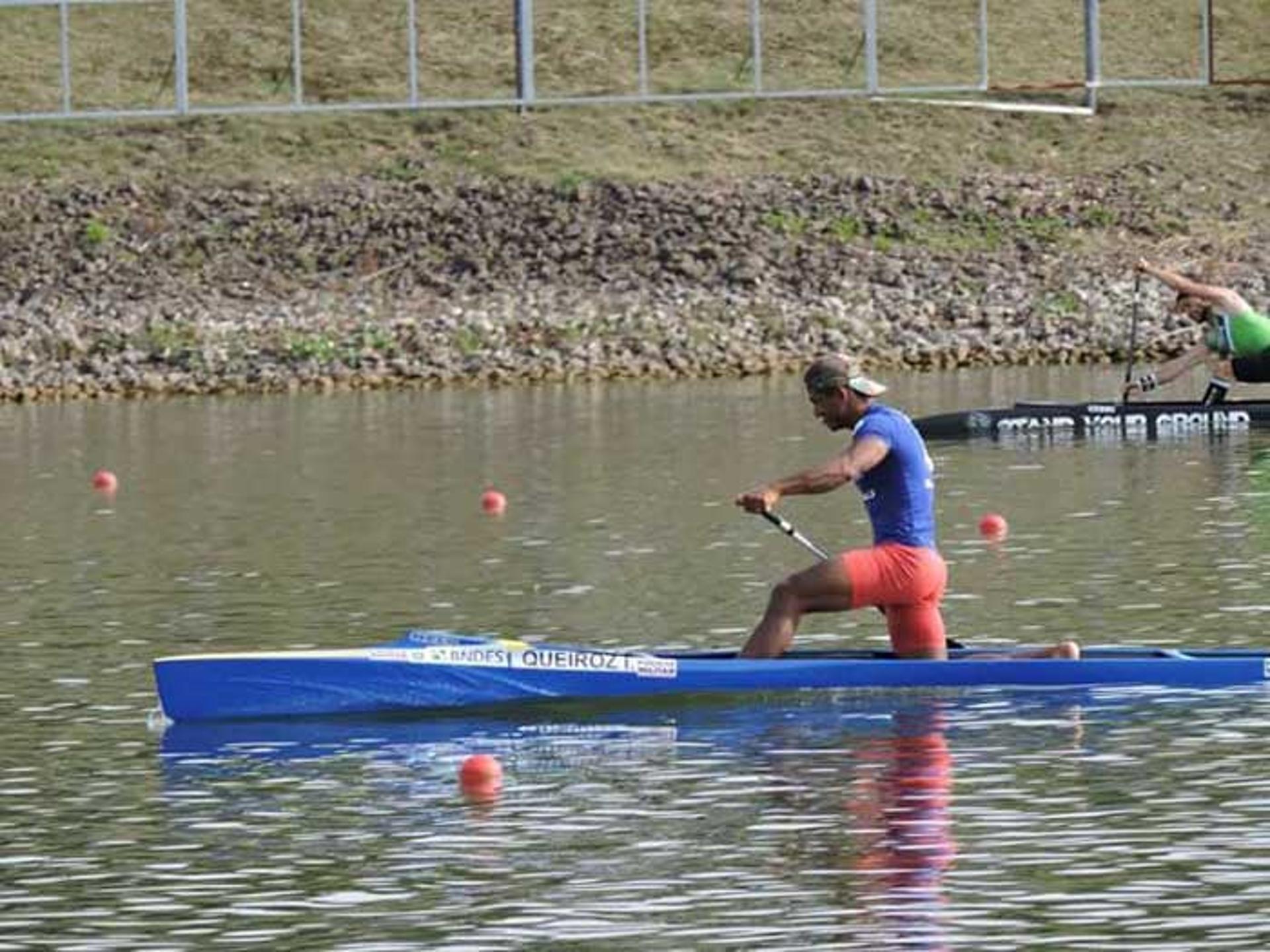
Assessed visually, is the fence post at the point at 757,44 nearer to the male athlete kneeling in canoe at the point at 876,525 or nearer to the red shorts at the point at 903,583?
the male athlete kneeling in canoe at the point at 876,525

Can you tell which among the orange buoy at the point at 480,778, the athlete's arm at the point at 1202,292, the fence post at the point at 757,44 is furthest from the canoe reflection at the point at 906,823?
the fence post at the point at 757,44

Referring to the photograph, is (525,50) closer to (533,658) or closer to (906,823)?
(533,658)

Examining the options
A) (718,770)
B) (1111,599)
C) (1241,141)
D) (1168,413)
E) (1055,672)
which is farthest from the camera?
(1241,141)

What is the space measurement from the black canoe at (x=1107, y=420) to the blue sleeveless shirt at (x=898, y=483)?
1842 cm

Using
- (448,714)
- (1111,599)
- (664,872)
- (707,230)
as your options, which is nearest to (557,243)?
(707,230)

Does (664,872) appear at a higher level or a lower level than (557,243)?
lower

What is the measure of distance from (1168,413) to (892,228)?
57.5 feet

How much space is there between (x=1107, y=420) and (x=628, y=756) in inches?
801

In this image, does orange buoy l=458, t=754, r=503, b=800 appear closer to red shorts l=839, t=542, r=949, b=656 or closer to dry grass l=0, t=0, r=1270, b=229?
red shorts l=839, t=542, r=949, b=656

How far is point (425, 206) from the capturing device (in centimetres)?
5719

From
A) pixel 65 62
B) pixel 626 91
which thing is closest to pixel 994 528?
pixel 65 62

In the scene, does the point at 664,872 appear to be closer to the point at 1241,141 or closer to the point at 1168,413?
the point at 1168,413

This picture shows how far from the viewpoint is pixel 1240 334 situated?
38.1 m

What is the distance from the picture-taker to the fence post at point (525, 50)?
58.6 meters
